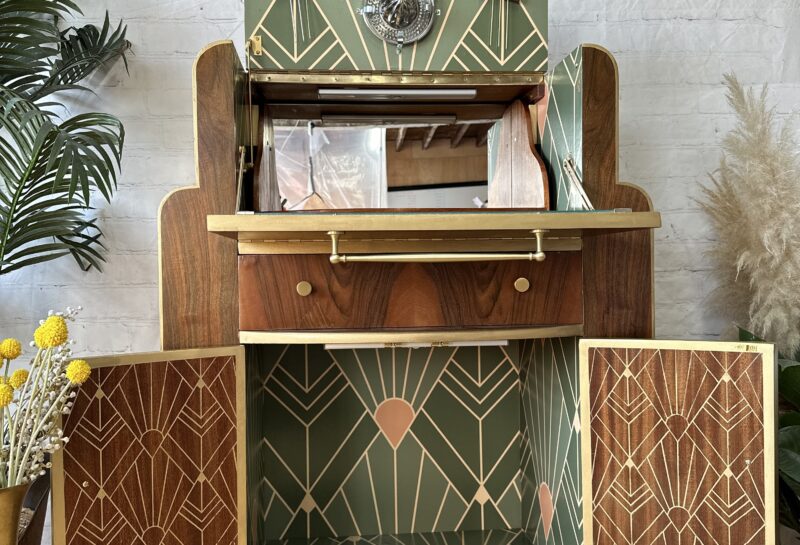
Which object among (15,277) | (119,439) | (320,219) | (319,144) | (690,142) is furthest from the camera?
(690,142)

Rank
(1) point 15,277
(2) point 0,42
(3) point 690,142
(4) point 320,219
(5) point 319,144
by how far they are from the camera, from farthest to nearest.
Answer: (3) point 690,142
(1) point 15,277
(5) point 319,144
(2) point 0,42
(4) point 320,219

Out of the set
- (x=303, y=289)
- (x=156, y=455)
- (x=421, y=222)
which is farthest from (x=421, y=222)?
(x=156, y=455)

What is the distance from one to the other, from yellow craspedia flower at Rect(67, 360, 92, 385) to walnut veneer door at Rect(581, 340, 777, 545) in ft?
2.99

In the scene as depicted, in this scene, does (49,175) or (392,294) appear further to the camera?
(49,175)

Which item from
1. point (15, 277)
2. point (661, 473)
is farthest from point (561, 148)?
point (15, 277)

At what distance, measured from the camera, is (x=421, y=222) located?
1.04 m

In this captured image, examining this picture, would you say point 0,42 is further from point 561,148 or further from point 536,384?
point 536,384

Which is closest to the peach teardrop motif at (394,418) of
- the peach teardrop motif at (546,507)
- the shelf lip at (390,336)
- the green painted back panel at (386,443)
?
the green painted back panel at (386,443)

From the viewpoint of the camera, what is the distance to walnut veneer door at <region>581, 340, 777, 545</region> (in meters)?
1.09

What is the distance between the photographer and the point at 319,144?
1.46 metres

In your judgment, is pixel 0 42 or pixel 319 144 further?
pixel 319 144

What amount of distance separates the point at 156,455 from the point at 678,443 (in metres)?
0.99

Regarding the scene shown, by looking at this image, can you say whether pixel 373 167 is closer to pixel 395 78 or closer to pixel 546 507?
pixel 395 78

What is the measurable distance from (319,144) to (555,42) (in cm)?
73
